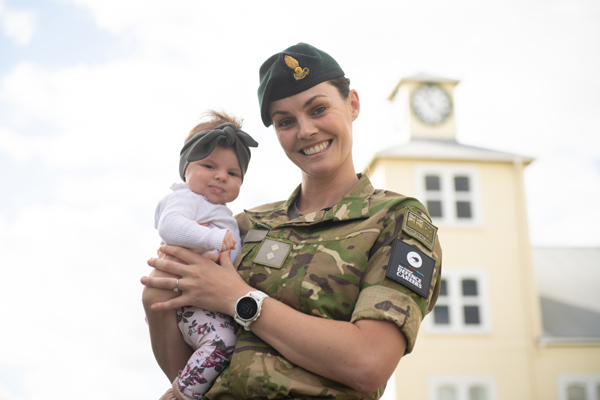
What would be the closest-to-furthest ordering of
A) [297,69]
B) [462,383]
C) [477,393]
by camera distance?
[297,69] → [462,383] → [477,393]

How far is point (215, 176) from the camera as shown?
2.83m

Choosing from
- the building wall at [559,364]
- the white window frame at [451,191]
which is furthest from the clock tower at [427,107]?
the building wall at [559,364]

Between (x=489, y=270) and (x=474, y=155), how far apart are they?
11.1 feet

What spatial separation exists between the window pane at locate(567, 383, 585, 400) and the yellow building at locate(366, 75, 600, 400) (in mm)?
28

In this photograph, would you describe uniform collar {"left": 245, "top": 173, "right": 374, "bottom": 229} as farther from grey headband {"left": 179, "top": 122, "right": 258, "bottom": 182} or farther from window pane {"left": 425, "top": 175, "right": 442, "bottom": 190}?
window pane {"left": 425, "top": 175, "right": 442, "bottom": 190}

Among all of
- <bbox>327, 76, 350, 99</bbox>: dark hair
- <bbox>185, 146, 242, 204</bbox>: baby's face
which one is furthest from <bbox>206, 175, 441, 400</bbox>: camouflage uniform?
<bbox>327, 76, 350, 99</bbox>: dark hair

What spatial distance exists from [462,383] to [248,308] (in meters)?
14.9

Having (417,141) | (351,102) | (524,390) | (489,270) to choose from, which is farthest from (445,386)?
(351,102)

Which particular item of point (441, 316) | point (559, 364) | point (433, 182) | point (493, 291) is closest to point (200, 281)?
point (441, 316)

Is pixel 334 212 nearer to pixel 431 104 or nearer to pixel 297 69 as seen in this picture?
pixel 297 69

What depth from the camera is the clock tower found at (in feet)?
60.3

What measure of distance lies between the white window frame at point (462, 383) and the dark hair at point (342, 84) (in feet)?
46.4

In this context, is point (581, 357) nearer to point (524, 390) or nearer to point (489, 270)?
point (524, 390)

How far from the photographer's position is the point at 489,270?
16.5 meters
